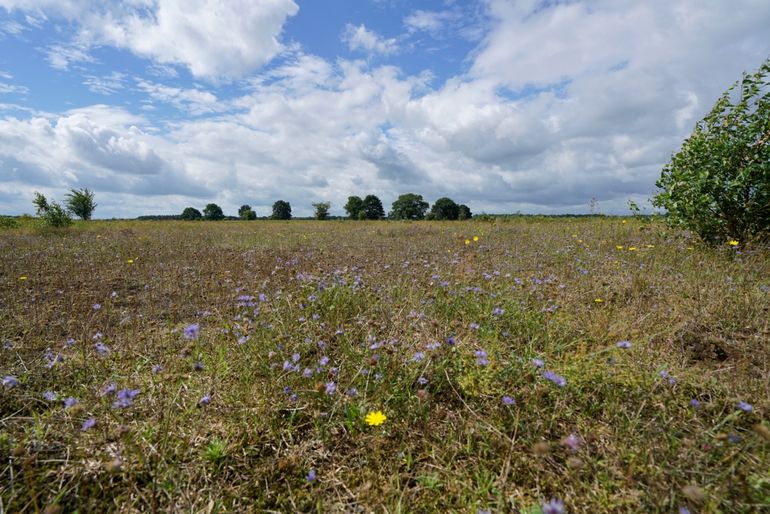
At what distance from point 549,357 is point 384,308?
1483mm

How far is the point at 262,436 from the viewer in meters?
1.88

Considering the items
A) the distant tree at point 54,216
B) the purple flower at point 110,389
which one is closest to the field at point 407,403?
the purple flower at point 110,389

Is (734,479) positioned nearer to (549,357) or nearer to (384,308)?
(549,357)

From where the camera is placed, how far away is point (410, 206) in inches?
3538

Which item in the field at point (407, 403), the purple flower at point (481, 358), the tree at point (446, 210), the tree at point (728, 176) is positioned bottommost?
the field at point (407, 403)

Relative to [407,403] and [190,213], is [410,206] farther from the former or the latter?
[407,403]

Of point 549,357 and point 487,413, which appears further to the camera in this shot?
point 549,357

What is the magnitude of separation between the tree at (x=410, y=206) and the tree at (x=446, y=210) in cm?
549

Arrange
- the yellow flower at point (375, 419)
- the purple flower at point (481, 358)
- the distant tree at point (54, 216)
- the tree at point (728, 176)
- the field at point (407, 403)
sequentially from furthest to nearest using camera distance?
the distant tree at point (54, 216) < the tree at point (728, 176) < the purple flower at point (481, 358) < the yellow flower at point (375, 419) < the field at point (407, 403)

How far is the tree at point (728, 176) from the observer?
473 centimetres

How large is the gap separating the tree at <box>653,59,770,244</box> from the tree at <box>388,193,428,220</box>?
81.7 m

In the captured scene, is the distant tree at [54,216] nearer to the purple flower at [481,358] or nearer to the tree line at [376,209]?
the purple flower at [481,358]

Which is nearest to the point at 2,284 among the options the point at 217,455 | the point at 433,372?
the point at 217,455

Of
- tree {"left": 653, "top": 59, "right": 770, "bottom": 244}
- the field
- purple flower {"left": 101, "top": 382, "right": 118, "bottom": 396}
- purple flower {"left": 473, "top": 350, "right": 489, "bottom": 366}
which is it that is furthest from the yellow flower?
tree {"left": 653, "top": 59, "right": 770, "bottom": 244}
